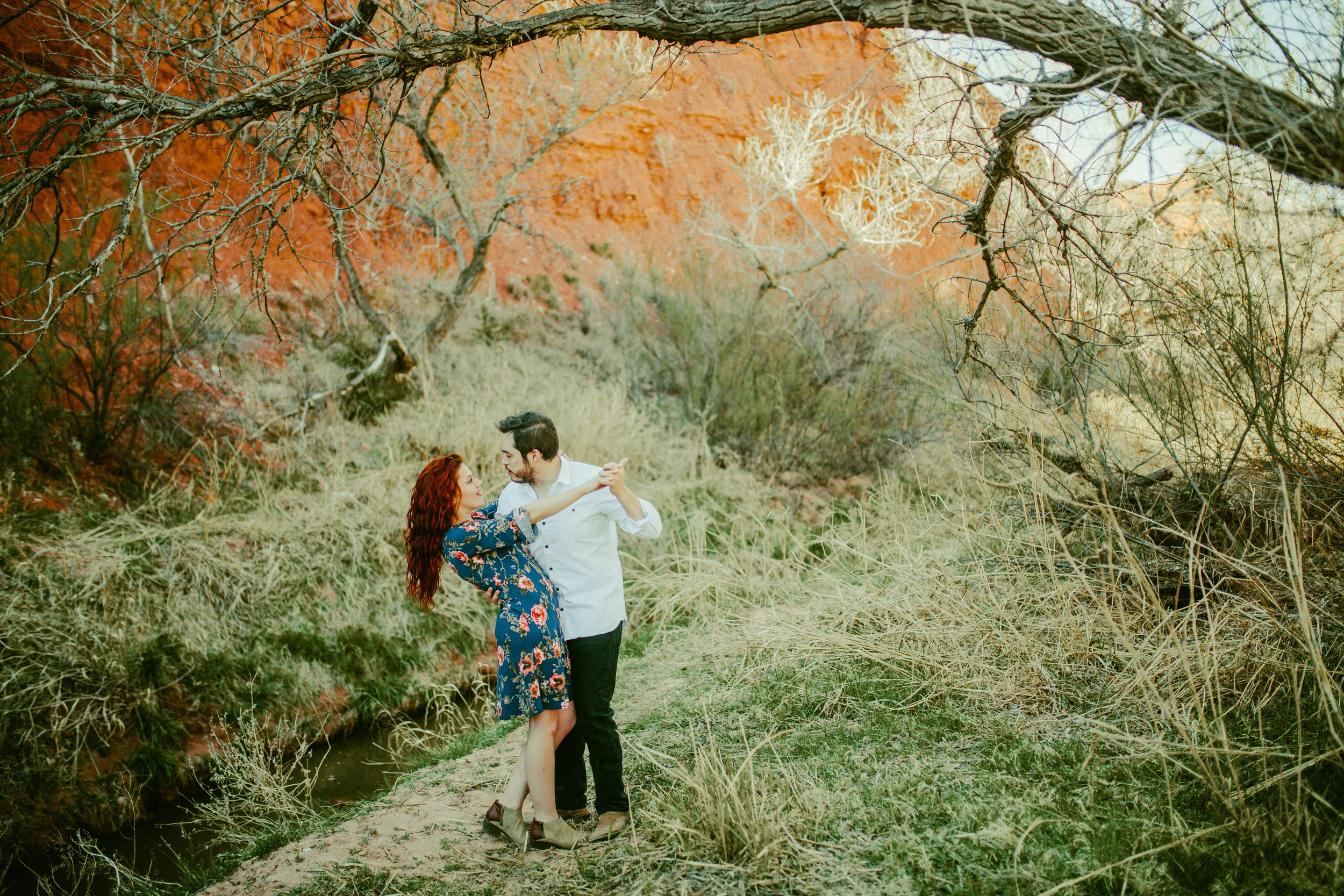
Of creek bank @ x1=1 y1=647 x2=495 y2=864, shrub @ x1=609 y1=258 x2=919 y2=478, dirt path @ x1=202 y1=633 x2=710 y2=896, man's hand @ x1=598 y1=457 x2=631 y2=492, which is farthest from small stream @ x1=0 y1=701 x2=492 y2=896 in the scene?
shrub @ x1=609 y1=258 x2=919 y2=478

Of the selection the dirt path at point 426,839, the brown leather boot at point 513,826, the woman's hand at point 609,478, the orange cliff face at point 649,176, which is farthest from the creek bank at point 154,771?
the orange cliff face at point 649,176

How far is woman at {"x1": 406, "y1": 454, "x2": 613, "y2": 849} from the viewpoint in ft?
9.42

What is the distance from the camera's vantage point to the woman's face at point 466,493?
3.05m

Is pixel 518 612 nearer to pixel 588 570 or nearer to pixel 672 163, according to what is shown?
pixel 588 570

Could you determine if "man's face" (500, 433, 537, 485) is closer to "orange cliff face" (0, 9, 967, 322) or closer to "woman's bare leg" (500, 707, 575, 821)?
"woman's bare leg" (500, 707, 575, 821)

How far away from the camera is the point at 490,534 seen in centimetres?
290

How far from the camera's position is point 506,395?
352 inches

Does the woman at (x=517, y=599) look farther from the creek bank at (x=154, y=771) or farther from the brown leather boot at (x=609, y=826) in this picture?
the creek bank at (x=154, y=771)

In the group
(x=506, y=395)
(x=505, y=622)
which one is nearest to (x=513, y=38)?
(x=505, y=622)

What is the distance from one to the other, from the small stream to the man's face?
2560mm

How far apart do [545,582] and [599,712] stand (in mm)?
508

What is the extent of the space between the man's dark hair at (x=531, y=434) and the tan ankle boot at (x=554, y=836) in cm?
132

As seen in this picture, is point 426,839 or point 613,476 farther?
point 426,839

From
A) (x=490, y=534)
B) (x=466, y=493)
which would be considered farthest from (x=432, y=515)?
(x=490, y=534)
